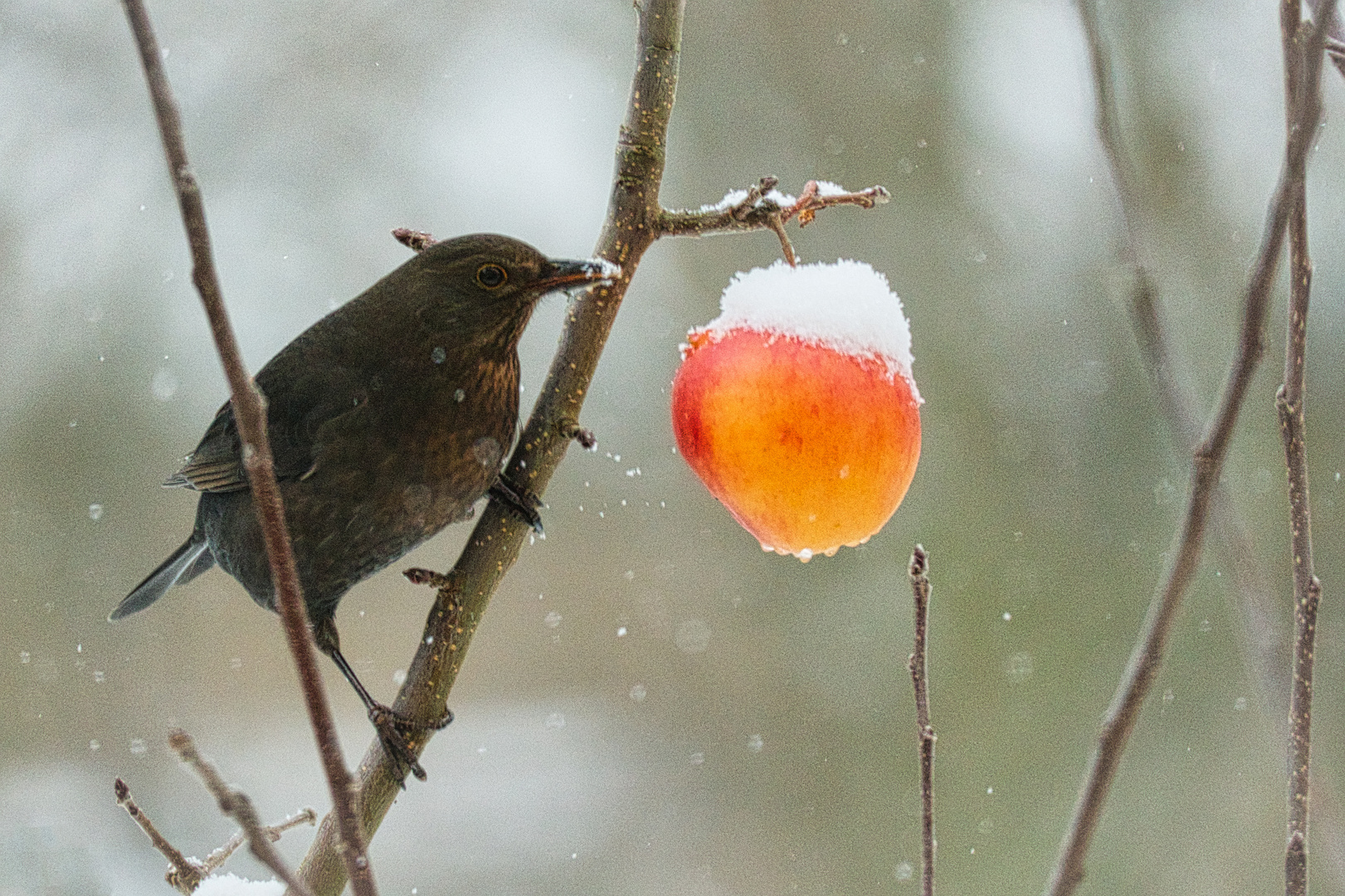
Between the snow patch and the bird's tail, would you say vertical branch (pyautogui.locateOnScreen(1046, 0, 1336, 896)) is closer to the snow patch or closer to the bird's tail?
the snow patch

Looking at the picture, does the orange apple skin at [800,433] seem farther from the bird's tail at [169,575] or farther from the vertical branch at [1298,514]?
the bird's tail at [169,575]

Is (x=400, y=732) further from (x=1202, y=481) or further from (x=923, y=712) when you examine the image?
(x=1202, y=481)

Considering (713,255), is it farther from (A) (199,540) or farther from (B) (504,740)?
(A) (199,540)

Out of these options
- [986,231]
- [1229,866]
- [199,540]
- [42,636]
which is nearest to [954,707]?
[1229,866]

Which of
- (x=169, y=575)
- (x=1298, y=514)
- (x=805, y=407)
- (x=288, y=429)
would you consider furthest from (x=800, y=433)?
(x=169, y=575)

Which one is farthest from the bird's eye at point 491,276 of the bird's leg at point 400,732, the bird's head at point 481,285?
the bird's leg at point 400,732

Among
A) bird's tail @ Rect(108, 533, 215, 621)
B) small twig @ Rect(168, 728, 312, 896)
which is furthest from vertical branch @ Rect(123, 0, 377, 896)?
bird's tail @ Rect(108, 533, 215, 621)
